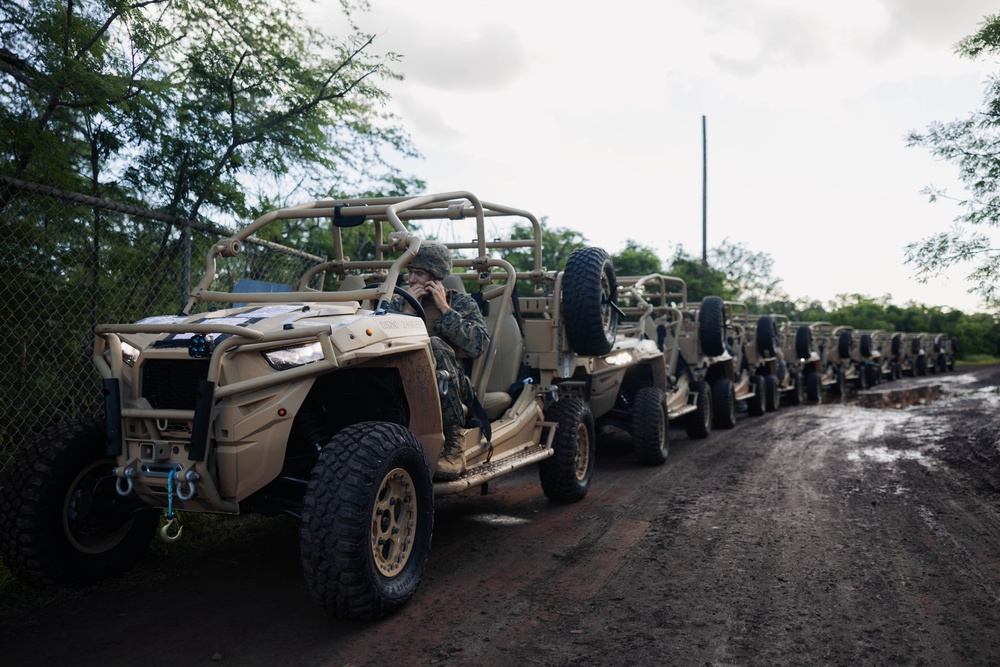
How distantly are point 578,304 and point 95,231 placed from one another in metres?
3.61

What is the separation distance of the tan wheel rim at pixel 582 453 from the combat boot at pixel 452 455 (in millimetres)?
1958

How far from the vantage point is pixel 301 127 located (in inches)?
299

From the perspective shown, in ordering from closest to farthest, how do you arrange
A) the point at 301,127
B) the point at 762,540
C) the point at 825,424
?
the point at 762,540 < the point at 301,127 < the point at 825,424

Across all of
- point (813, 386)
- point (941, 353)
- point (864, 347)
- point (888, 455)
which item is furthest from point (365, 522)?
point (941, 353)

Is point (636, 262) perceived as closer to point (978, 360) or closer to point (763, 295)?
point (763, 295)

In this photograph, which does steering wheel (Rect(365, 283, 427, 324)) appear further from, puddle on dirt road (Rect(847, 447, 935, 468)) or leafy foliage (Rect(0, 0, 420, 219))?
puddle on dirt road (Rect(847, 447, 935, 468))

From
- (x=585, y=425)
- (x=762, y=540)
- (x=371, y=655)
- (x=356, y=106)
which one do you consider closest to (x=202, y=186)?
(x=356, y=106)

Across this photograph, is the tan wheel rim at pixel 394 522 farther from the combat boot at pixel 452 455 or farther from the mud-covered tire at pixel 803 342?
the mud-covered tire at pixel 803 342

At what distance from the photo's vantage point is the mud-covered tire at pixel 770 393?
49.1ft

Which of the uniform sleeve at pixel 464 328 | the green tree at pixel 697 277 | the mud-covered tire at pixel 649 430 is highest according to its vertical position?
the green tree at pixel 697 277

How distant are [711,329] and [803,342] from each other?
22.2 feet

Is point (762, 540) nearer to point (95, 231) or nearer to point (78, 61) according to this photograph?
point (95, 231)

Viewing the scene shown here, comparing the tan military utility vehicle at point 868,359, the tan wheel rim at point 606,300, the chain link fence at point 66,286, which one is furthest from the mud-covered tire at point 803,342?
the chain link fence at point 66,286

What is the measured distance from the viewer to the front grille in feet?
11.7
